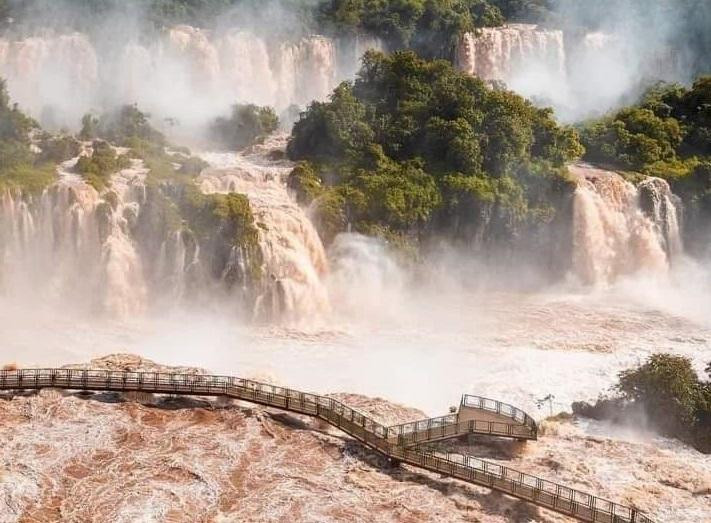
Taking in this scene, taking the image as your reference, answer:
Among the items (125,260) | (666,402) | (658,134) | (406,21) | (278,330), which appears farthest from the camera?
(406,21)

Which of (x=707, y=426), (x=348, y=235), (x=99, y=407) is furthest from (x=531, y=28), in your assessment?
(x=99, y=407)

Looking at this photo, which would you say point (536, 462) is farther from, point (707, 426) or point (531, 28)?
point (531, 28)

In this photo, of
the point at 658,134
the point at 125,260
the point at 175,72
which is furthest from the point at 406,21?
the point at 125,260

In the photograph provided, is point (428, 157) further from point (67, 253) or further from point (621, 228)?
point (67, 253)

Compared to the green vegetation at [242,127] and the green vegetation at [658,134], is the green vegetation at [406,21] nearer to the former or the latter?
the green vegetation at [242,127]

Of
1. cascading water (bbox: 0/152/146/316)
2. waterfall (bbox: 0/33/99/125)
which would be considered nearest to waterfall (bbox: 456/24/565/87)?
waterfall (bbox: 0/33/99/125)

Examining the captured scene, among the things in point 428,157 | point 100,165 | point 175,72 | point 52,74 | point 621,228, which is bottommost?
point 621,228

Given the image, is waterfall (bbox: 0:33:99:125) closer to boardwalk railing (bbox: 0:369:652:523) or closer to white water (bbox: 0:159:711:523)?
white water (bbox: 0:159:711:523)

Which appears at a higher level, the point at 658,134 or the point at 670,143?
the point at 658,134
